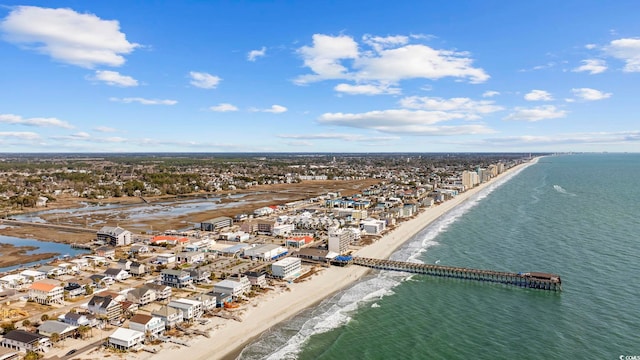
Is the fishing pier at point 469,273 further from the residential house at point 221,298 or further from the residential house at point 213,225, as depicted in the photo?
the residential house at point 213,225

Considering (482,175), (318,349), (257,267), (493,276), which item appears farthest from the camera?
(482,175)

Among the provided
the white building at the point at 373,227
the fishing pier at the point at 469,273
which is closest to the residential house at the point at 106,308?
the fishing pier at the point at 469,273

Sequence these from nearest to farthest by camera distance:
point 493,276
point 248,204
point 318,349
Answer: point 318,349, point 493,276, point 248,204

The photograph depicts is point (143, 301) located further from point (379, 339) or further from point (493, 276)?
point (493, 276)

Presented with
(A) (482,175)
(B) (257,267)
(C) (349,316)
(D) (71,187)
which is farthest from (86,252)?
(A) (482,175)

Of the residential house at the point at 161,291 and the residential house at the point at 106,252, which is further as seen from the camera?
the residential house at the point at 106,252

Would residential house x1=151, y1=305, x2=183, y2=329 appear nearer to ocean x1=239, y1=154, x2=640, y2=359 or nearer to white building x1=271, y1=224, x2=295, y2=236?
ocean x1=239, y1=154, x2=640, y2=359

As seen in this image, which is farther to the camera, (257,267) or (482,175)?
(482,175)
